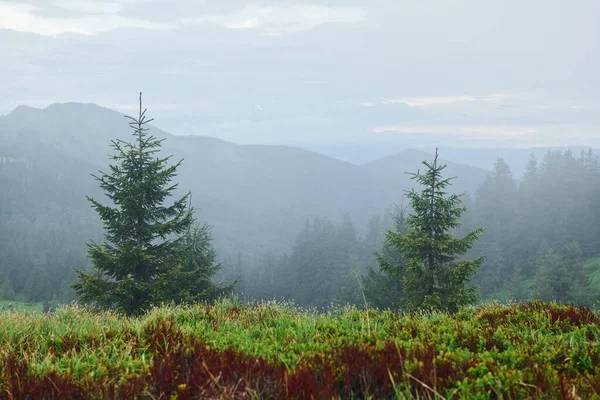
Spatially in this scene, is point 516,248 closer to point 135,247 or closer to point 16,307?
point 135,247

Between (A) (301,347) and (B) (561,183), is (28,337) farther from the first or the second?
(B) (561,183)

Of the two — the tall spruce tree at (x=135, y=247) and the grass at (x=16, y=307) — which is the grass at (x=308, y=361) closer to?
the grass at (x=16, y=307)

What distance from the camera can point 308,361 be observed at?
3789 mm

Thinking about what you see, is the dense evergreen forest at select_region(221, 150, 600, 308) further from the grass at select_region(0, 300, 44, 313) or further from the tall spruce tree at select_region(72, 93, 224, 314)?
the tall spruce tree at select_region(72, 93, 224, 314)

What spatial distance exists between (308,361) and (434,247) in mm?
16154

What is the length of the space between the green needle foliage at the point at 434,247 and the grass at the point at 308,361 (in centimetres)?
1249

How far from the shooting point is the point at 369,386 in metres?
3.24

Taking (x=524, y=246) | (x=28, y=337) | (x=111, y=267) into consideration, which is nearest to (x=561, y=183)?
(x=524, y=246)

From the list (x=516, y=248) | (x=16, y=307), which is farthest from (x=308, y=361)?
(x=516, y=248)

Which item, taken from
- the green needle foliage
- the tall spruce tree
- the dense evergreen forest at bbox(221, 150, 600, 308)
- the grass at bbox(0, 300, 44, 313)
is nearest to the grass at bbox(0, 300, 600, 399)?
the grass at bbox(0, 300, 44, 313)

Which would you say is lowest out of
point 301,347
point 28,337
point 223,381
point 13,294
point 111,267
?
point 13,294

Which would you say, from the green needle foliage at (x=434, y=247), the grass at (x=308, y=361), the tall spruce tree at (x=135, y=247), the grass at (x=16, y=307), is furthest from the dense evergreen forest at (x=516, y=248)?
the grass at (x=308, y=361)

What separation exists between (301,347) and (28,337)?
342 cm

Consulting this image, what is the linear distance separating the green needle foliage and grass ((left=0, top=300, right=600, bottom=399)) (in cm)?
1249
